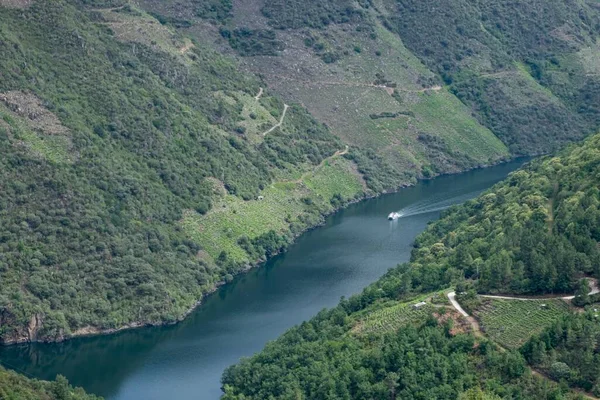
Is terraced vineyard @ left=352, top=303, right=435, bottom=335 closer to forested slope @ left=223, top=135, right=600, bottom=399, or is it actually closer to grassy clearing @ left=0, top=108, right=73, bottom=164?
forested slope @ left=223, top=135, right=600, bottom=399

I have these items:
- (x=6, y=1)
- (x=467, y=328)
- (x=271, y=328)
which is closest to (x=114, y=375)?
(x=271, y=328)

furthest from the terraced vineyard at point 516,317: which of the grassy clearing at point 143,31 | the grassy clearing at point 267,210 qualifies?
the grassy clearing at point 143,31

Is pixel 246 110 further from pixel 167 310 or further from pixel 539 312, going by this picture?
pixel 539 312

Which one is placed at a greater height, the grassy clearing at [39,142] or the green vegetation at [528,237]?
the grassy clearing at [39,142]

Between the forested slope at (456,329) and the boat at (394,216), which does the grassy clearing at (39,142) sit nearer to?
the forested slope at (456,329)

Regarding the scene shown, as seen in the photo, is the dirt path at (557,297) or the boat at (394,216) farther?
the boat at (394,216)

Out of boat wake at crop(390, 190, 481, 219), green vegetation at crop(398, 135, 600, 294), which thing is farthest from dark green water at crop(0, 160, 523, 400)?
green vegetation at crop(398, 135, 600, 294)
